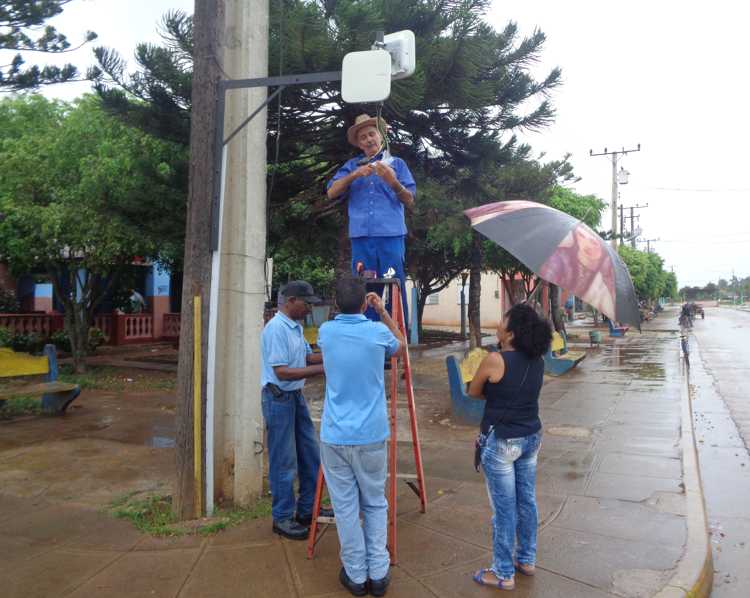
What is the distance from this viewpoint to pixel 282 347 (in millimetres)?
3855

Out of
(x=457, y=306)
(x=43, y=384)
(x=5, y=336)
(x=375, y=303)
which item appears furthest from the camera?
(x=457, y=306)

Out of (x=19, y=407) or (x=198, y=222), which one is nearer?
(x=198, y=222)

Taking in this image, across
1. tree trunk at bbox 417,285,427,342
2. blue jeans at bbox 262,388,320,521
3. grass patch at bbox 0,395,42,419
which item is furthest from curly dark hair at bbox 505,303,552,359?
tree trunk at bbox 417,285,427,342

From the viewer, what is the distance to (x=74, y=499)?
4.88 metres

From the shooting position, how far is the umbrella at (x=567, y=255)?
12.0 ft

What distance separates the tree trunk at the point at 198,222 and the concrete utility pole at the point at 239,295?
0.18 meters

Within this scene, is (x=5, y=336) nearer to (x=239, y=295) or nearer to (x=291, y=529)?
(x=239, y=295)

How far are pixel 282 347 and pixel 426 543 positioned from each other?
158 cm

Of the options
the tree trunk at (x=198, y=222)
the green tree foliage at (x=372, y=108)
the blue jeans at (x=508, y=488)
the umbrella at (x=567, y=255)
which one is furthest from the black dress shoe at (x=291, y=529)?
the green tree foliage at (x=372, y=108)

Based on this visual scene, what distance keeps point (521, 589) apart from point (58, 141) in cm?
1107

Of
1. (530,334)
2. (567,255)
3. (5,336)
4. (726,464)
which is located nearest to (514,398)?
(530,334)

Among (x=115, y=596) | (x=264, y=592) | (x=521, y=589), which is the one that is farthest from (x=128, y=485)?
(x=521, y=589)

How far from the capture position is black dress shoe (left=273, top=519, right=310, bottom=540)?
3984mm

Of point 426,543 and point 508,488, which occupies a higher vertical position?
point 508,488
